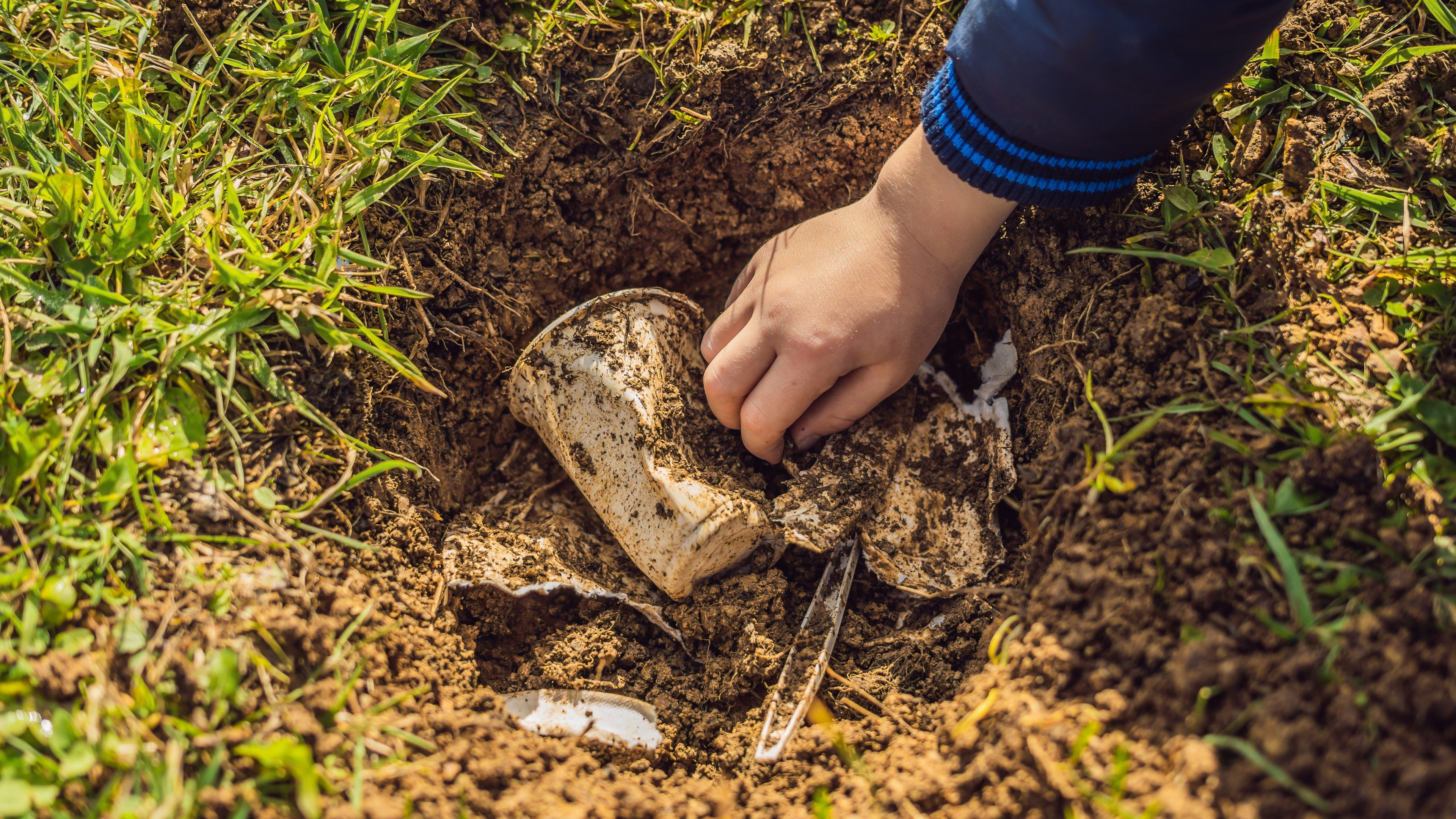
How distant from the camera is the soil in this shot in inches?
43.8

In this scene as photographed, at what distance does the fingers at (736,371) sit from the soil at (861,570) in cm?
39

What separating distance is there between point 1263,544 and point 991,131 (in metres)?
0.91

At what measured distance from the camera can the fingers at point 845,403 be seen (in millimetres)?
1803

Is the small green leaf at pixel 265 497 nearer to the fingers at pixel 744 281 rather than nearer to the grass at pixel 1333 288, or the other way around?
the fingers at pixel 744 281

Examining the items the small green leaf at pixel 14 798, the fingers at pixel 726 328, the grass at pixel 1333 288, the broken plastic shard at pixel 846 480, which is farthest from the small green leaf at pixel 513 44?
the small green leaf at pixel 14 798

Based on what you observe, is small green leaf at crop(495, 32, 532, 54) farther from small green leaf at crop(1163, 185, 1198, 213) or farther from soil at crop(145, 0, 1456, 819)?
small green leaf at crop(1163, 185, 1198, 213)

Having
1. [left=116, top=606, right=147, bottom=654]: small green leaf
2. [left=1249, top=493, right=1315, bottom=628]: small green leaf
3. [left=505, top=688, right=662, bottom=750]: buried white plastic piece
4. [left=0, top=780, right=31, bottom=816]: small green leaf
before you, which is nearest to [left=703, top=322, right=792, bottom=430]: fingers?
[left=505, top=688, right=662, bottom=750]: buried white plastic piece

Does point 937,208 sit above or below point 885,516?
above

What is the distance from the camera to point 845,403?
184cm

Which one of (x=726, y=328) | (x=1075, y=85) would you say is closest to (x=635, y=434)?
(x=726, y=328)

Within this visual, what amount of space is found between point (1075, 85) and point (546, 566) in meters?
1.45

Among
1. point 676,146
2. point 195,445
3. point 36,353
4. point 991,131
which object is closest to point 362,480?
point 195,445

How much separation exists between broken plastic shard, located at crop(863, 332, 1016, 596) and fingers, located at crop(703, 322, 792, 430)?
16.4 inches

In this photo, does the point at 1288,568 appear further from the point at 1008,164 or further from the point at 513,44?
the point at 513,44
